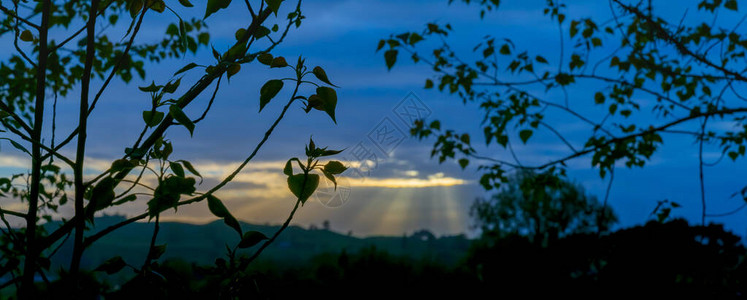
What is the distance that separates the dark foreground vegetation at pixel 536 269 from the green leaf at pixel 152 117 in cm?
224

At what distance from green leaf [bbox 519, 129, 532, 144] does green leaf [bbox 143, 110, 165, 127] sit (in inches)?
154

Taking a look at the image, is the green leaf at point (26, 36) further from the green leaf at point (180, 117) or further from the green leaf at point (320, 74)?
the green leaf at point (320, 74)

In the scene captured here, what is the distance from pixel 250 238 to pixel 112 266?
48 cm

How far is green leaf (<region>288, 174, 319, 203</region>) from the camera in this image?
1605 millimetres

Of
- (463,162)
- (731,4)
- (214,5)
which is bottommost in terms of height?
(214,5)

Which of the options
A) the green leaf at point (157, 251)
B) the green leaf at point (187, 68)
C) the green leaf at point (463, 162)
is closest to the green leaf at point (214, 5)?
the green leaf at point (187, 68)

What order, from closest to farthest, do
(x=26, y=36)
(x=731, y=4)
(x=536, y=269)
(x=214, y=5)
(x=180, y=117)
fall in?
(x=180, y=117)
(x=214, y=5)
(x=26, y=36)
(x=536, y=269)
(x=731, y=4)

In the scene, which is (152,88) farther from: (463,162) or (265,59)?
(463,162)

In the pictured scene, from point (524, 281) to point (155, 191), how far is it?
3463 mm

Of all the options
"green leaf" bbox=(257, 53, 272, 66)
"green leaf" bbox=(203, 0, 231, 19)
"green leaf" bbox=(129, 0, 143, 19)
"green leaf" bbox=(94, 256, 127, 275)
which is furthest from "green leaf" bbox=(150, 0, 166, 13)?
"green leaf" bbox=(94, 256, 127, 275)

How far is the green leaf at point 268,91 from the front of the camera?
1498 mm

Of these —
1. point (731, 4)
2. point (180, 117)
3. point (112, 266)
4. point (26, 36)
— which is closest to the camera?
point (180, 117)

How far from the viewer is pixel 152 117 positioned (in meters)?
1.62

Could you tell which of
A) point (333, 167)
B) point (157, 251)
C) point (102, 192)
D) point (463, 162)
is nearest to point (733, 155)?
point (463, 162)
